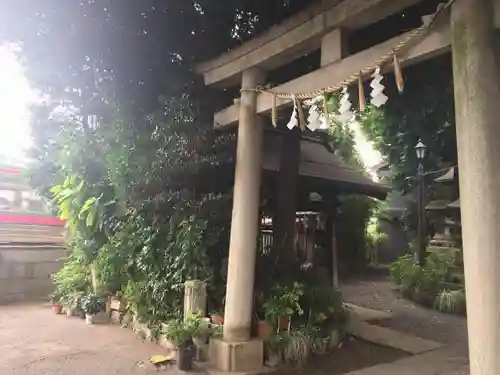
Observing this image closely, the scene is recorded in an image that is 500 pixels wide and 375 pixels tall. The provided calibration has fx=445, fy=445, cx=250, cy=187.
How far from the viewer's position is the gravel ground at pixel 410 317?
21.0 feet

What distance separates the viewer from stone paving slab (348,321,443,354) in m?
5.61

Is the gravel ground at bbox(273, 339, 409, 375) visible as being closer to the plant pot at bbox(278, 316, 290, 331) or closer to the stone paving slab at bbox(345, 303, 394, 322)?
the plant pot at bbox(278, 316, 290, 331)

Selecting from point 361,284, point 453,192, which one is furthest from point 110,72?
point 453,192

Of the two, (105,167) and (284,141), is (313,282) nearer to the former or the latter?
(284,141)

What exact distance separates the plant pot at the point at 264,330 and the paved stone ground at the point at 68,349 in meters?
0.99

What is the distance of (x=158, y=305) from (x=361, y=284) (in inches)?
288

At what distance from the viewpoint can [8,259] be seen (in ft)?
33.1

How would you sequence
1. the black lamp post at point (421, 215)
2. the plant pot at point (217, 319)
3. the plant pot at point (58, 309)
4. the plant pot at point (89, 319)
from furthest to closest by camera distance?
the black lamp post at point (421, 215), the plant pot at point (58, 309), the plant pot at point (89, 319), the plant pot at point (217, 319)

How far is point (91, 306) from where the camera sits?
295 inches

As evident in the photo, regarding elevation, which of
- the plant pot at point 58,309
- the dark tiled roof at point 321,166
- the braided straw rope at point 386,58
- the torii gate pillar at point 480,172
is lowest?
the plant pot at point 58,309

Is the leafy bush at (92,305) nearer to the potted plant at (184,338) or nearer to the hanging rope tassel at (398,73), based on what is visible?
the potted plant at (184,338)

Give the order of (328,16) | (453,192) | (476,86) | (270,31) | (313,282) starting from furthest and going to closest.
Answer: (453,192), (313,282), (270,31), (328,16), (476,86)

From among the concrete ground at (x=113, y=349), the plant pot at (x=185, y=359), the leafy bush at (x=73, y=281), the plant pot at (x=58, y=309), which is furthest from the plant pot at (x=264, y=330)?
the plant pot at (x=58, y=309)

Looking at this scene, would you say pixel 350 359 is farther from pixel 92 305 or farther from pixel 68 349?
pixel 92 305
